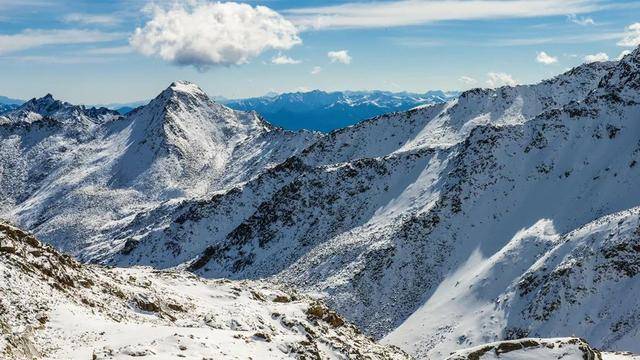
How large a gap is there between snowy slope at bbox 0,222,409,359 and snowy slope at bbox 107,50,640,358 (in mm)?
27361

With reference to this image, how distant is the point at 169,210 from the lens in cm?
15975

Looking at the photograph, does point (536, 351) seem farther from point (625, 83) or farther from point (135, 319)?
point (625, 83)

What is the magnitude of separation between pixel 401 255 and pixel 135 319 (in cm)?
5892

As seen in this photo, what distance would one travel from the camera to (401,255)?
3536 inches

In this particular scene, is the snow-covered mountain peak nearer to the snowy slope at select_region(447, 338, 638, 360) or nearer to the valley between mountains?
the valley between mountains

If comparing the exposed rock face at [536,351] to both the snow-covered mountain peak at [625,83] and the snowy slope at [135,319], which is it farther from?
the snow-covered mountain peak at [625,83]

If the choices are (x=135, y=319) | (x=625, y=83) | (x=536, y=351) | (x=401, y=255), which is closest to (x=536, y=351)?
(x=536, y=351)

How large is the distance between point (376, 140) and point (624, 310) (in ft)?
289

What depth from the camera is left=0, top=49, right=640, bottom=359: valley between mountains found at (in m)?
31.6

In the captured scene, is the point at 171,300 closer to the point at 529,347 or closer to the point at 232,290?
the point at 232,290

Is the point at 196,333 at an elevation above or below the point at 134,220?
above

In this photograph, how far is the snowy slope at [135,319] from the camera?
26422 millimetres

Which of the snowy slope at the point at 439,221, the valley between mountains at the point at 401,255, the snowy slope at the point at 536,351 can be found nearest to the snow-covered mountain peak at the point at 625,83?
the snowy slope at the point at 439,221

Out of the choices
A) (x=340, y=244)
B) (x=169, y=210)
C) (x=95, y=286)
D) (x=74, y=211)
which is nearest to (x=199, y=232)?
(x=169, y=210)
